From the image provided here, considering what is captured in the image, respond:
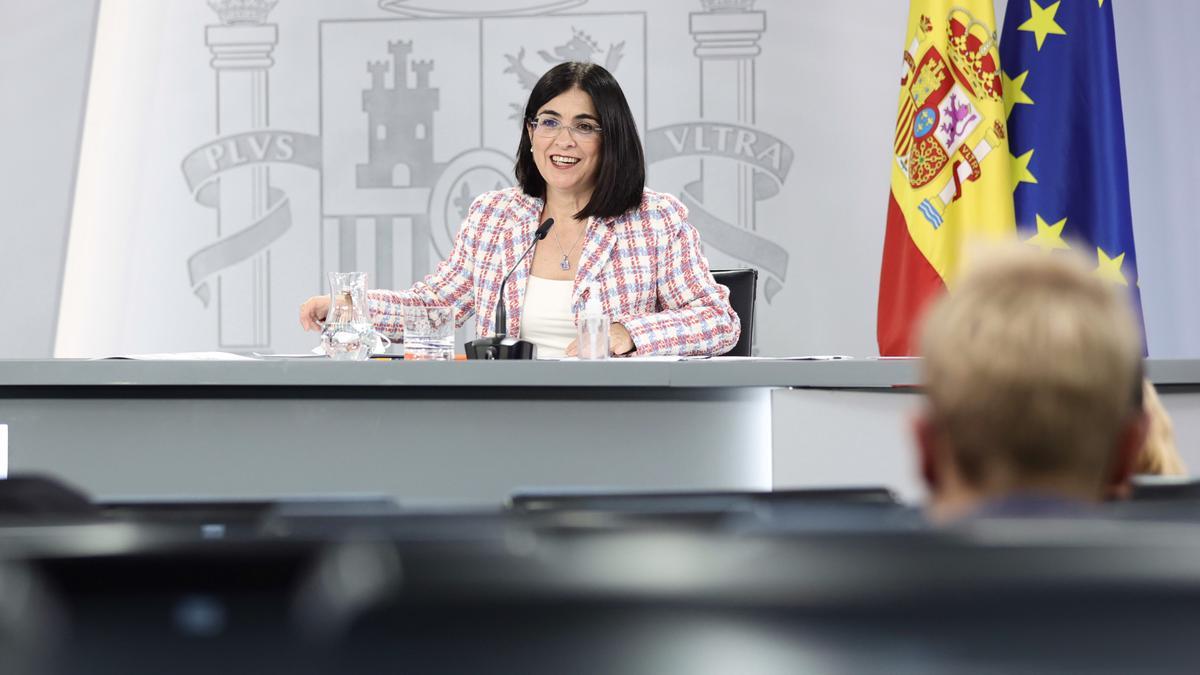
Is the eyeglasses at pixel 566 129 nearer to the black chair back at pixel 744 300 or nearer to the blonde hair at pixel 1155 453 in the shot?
the black chair back at pixel 744 300

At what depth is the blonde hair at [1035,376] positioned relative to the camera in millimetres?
577

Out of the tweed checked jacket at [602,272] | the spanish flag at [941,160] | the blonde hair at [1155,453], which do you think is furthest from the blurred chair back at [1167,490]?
the spanish flag at [941,160]

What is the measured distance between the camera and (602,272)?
2.74 m

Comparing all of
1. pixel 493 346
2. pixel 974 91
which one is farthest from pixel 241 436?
pixel 974 91

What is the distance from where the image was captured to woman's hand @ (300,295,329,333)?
2436 millimetres

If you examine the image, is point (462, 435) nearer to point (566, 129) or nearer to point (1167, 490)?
point (566, 129)

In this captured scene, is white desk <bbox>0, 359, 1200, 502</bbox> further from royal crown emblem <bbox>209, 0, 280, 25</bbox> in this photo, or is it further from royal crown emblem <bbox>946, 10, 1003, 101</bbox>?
royal crown emblem <bbox>209, 0, 280, 25</bbox>

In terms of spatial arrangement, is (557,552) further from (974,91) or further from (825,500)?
(974,91)

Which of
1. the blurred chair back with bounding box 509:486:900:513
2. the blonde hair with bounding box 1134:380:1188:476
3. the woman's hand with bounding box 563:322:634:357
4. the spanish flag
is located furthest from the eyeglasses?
the blurred chair back with bounding box 509:486:900:513

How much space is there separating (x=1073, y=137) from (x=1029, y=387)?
3.53 m

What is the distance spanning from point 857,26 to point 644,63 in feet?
2.82

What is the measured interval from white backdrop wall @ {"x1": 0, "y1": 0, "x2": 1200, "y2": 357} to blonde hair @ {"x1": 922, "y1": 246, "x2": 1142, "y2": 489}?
3.94m

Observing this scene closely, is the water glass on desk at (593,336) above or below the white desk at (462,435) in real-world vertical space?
above

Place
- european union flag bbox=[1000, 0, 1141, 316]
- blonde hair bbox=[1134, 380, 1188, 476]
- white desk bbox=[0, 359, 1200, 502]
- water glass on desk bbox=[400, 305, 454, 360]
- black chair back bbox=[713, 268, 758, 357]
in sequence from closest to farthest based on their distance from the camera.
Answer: blonde hair bbox=[1134, 380, 1188, 476], white desk bbox=[0, 359, 1200, 502], water glass on desk bbox=[400, 305, 454, 360], black chair back bbox=[713, 268, 758, 357], european union flag bbox=[1000, 0, 1141, 316]
